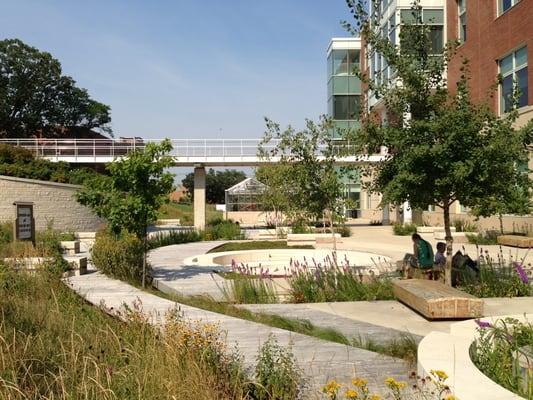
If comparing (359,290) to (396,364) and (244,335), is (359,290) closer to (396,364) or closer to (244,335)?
(244,335)

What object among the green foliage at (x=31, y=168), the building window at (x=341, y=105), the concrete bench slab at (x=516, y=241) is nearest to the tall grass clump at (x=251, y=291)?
the concrete bench slab at (x=516, y=241)

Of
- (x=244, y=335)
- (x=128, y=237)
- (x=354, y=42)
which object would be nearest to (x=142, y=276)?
(x=128, y=237)

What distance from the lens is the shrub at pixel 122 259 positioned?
41.9ft

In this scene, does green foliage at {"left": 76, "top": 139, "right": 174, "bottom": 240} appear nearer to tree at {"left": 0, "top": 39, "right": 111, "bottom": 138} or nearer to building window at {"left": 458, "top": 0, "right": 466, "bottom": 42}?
building window at {"left": 458, "top": 0, "right": 466, "bottom": 42}

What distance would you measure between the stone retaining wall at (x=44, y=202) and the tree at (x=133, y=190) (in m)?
18.6

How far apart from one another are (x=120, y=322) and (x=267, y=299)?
13.1ft

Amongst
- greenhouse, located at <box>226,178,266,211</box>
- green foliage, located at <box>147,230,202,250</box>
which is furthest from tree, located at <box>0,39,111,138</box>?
green foliage, located at <box>147,230,202,250</box>

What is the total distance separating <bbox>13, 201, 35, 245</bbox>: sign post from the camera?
1505 centimetres

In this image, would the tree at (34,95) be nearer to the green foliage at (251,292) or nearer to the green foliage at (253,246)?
the green foliage at (253,246)

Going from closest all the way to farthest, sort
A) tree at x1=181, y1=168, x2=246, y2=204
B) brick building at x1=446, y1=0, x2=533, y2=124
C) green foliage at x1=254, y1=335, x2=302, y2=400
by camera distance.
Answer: green foliage at x1=254, y1=335, x2=302, y2=400 → brick building at x1=446, y1=0, x2=533, y2=124 → tree at x1=181, y1=168, x2=246, y2=204

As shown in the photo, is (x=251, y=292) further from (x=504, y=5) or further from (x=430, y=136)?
(x=504, y=5)

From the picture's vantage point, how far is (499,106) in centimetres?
2567

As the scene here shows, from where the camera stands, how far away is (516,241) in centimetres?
2120

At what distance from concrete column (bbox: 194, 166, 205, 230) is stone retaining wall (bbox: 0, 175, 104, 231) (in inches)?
370
